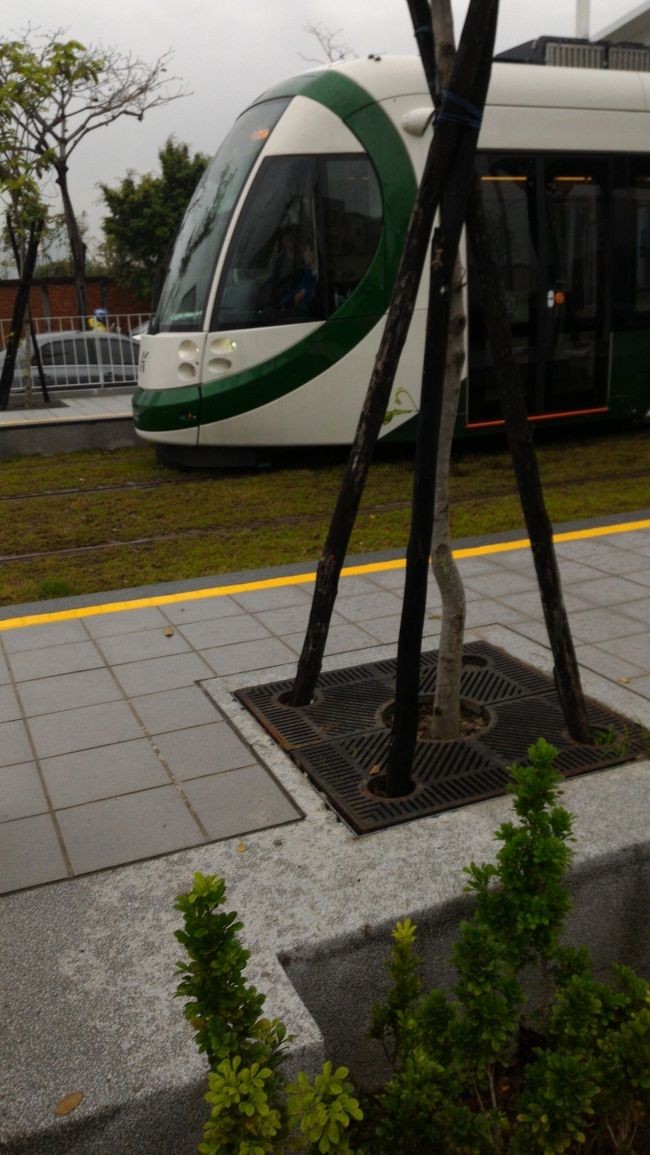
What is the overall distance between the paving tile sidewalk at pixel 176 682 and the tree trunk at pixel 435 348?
19.3 inches

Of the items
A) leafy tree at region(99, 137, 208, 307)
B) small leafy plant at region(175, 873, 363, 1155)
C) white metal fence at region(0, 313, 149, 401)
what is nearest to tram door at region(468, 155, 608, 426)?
white metal fence at region(0, 313, 149, 401)

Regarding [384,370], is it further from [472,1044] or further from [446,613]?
[472,1044]

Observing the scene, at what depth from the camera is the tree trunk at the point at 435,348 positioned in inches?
125

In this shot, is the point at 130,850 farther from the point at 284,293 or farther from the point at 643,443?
the point at 643,443

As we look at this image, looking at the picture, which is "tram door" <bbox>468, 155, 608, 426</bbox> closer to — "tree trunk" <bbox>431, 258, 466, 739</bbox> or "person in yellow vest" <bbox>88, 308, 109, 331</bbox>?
"tree trunk" <bbox>431, 258, 466, 739</bbox>

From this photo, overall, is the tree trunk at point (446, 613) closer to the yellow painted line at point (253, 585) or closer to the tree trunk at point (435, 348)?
the tree trunk at point (435, 348)

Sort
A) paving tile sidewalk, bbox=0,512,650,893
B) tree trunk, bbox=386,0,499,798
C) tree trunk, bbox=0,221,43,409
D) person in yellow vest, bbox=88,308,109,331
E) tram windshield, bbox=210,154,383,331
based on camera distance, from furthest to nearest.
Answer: person in yellow vest, bbox=88,308,109,331
tree trunk, bbox=0,221,43,409
tram windshield, bbox=210,154,383,331
paving tile sidewalk, bbox=0,512,650,893
tree trunk, bbox=386,0,499,798

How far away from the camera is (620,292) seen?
1080 centimetres

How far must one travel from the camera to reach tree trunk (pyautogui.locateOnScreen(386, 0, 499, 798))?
3.17 metres

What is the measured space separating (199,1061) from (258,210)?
26.7 feet

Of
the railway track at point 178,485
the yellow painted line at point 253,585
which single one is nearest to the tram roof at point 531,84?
the railway track at point 178,485

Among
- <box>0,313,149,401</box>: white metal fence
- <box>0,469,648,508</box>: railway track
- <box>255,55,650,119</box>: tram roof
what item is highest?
<box>255,55,650,119</box>: tram roof

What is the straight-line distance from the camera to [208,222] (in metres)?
9.65

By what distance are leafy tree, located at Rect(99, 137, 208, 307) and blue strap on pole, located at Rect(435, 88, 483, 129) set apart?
3800 cm
